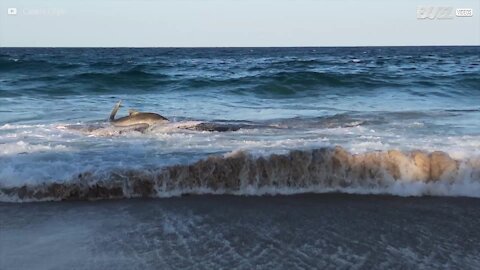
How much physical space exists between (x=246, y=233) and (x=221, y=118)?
747 cm

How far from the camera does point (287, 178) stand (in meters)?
5.70

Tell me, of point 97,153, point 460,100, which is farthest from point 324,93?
point 97,153

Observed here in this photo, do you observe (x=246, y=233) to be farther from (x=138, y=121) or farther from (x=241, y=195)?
(x=138, y=121)

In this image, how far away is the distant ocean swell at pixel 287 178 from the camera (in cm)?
547

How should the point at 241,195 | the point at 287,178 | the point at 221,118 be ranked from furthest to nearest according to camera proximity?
1. the point at 221,118
2. the point at 287,178
3. the point at 241,195

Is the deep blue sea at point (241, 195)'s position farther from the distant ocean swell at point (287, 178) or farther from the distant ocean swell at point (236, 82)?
the distant ocean swell at point (236, 82)

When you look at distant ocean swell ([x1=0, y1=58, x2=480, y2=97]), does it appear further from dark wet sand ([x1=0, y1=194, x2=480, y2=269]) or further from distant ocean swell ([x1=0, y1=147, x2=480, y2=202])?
dark wet sand ([x1=0, y1=194, x2=480, y2=269])

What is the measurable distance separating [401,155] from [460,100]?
464 inches

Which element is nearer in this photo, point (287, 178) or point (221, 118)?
point (287, 178)

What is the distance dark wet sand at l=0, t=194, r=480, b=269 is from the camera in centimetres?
365

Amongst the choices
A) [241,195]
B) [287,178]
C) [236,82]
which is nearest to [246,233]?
[241,195]

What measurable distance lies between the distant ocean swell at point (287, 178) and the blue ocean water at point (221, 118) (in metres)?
0.16

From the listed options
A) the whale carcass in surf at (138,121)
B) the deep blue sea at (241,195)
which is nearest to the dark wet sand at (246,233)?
the deep blue sea at (241,195)

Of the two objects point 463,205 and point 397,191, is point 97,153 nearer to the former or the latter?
point 397,191
